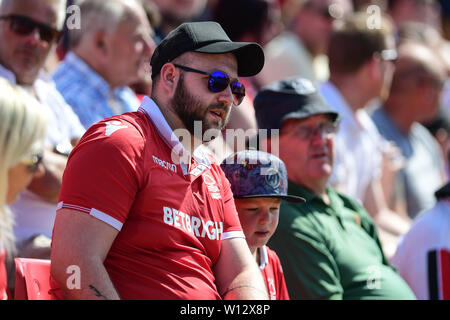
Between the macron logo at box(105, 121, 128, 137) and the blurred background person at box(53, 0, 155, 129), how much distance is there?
74.6 inches

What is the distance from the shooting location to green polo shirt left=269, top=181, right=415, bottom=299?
401cm

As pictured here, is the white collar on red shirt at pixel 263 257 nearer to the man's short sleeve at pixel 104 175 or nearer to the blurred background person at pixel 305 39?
the man's short sleeve at pixel 104 175

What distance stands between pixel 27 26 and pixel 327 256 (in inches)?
86.6

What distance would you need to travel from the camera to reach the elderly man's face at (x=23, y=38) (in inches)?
170

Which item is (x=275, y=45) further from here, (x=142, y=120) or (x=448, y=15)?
(x=448, y=15)

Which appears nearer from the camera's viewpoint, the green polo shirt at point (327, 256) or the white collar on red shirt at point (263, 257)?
the white collar on red shirt at point (263, 257)

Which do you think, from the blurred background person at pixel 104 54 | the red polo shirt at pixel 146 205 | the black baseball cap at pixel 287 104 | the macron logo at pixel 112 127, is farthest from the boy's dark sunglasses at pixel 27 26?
the macron logo at pixel 112 127

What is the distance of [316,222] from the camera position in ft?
13.8

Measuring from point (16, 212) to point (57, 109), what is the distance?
751 mm

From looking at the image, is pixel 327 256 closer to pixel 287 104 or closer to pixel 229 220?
pixel 287 104

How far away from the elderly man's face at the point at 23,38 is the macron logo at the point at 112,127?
5.43 ft

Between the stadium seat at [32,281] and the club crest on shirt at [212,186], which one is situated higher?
the club crest on shirt at [212,186]

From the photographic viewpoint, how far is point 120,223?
272 cm
